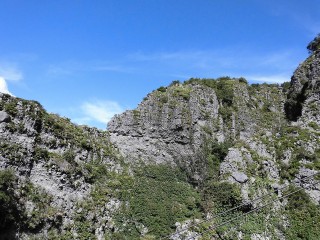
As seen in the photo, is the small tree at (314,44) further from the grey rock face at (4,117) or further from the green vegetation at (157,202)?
the grey rock face at (4,117)

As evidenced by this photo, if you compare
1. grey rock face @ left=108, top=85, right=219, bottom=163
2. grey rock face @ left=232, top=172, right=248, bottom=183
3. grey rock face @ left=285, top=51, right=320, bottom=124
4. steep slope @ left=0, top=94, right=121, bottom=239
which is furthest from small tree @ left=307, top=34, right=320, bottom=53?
steep slope @ left=0, top=94, right=121, bottom=239

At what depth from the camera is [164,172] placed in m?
38.7

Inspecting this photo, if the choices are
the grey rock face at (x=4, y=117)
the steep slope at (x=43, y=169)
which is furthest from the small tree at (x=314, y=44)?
the grey rock face at (x=4, y=117)

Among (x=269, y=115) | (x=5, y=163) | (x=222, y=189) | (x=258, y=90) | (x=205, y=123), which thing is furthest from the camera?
(x=258, y=90)

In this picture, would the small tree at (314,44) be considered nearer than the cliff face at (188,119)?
No

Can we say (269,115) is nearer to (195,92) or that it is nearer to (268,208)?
(195,92)

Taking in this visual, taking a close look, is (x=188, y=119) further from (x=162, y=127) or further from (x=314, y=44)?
(x=314, y=44)

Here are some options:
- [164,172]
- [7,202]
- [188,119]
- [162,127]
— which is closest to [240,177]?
[164,172]

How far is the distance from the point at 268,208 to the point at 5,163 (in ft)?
77.8

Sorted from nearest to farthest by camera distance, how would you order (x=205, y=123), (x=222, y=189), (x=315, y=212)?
(x=315, y=212)
(x=222, y=189)
(x=205, y=123)

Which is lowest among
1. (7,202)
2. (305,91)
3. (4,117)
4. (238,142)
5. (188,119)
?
(7,202)

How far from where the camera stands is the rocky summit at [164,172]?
3145cm

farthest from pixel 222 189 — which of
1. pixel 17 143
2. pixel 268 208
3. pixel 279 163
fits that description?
pixel 17 143

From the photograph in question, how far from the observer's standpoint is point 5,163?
30.8 meters
